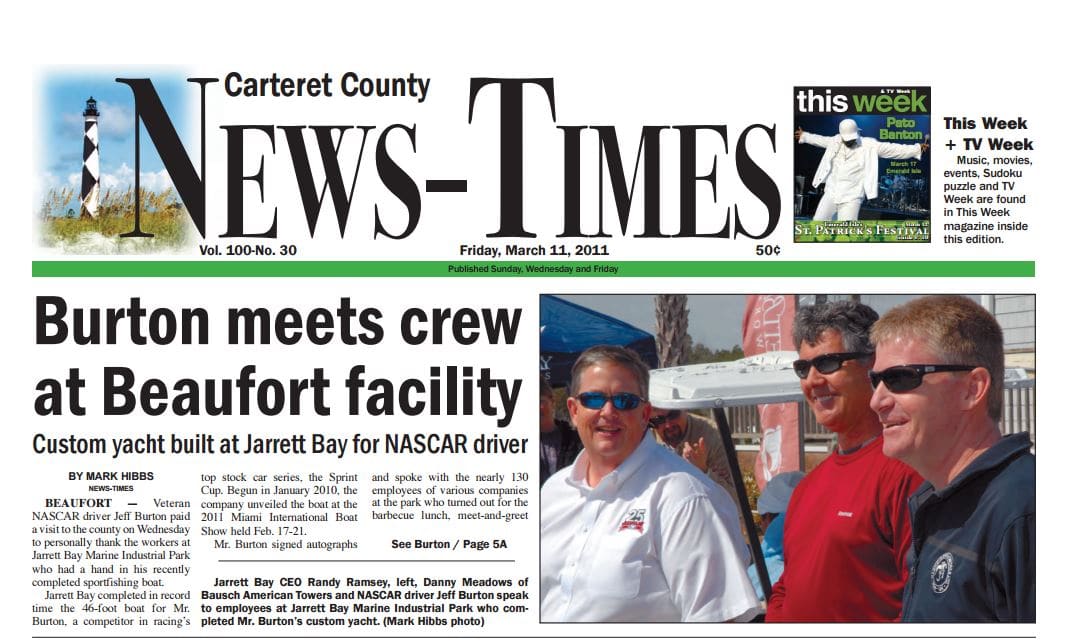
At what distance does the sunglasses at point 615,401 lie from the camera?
30.7 ft

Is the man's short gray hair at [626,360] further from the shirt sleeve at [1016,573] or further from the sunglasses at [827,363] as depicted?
the shirt sleeve at [1016,573]

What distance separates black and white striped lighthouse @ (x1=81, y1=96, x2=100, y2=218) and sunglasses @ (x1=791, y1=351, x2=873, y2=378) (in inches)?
196

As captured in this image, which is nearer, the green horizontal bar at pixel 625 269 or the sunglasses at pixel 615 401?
the sunglasses at pixel 615 401

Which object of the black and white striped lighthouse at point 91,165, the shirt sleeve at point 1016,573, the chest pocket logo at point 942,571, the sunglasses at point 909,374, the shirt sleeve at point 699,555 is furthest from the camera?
the black and white striped lighthouse at point 91,165

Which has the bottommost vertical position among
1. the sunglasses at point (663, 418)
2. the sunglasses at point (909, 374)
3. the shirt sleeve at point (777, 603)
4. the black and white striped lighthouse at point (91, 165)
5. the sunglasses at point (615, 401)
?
the shirt sleeve at point (777, 603)

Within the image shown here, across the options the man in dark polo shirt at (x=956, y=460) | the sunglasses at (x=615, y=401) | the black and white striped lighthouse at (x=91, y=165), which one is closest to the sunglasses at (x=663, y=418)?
the sunglasses at (x=615, y=401)

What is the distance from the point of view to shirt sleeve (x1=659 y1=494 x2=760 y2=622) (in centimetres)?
920

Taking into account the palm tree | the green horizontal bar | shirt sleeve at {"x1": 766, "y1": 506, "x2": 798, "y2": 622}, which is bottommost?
shirt sleeve at {"x1": 766, "y1": 506, "x2": 798, "y2": 622}

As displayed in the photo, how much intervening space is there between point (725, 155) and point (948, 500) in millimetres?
2749

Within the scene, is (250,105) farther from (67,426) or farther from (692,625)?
(692,625)

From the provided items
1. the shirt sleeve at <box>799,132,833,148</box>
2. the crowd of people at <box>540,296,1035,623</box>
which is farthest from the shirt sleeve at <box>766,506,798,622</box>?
the shirt sleeve at <box>799,132,833,148</box>

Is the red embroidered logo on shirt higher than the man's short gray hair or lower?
lower

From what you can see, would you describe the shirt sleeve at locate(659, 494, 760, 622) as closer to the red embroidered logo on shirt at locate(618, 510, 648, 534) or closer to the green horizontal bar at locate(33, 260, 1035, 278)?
the red embroidered logo on shirt at locate(618, 510, 648, 534)

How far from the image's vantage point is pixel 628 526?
9.27 metres
